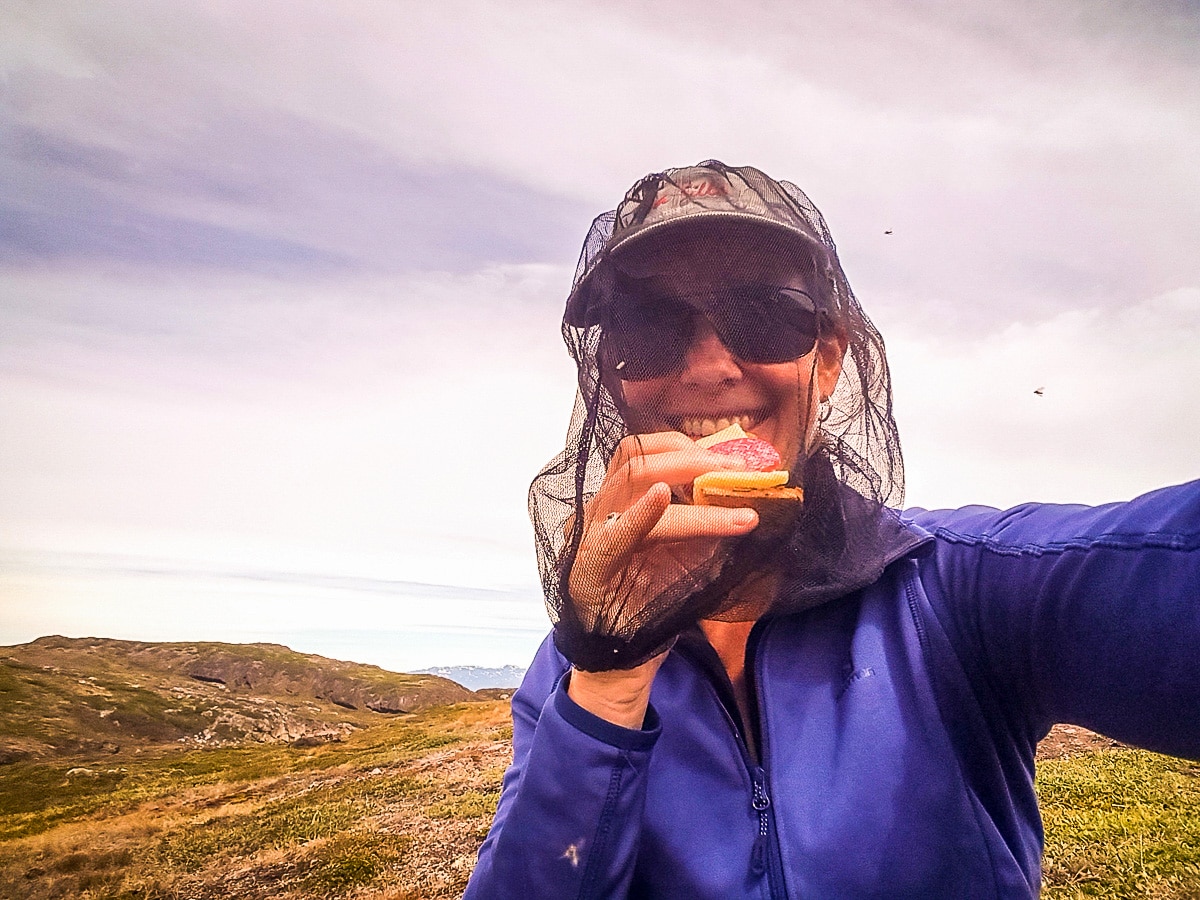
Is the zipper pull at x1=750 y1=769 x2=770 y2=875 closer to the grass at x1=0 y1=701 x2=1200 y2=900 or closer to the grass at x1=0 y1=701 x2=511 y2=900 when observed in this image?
the grass at x1=0 y1=701 x2=1200 y2=900

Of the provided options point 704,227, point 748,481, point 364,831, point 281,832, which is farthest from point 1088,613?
point 281,832

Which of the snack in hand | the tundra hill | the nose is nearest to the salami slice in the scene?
the snack in hand

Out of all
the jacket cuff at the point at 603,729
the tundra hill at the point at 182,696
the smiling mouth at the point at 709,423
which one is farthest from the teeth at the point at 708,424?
the tundra hill at the point at 182,696

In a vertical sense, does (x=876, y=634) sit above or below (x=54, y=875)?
above

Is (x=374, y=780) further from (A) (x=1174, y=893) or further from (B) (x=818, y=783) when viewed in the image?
(B) (x=818, y=783)

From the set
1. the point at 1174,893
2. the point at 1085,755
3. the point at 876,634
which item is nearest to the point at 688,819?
the point at 876,634

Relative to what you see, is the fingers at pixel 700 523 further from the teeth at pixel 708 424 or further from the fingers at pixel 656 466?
the teeth at pixel 708 424
